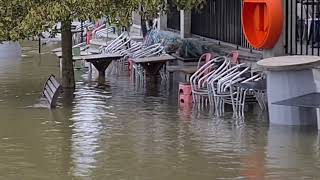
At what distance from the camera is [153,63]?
19203 millimetres

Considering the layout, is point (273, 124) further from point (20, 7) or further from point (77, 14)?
point (20, 7)

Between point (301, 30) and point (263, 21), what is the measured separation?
26.1 inches

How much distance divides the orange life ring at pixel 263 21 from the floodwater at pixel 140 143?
1.32 m

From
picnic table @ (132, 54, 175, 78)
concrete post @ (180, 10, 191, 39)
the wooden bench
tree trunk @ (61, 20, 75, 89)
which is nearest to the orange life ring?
the wooden bench

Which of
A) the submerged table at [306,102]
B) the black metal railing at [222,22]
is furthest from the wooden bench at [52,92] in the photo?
the submerged table at [306,102]

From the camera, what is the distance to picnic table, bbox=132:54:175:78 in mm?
18906

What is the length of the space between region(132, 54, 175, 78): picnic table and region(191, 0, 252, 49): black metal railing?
49.8 inches

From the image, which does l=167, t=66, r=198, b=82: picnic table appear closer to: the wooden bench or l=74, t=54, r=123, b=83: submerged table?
l=74, t=54, r=123, b=83: submerged table

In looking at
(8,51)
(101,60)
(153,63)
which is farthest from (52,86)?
(8,51)

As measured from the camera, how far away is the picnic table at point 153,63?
62.0ft

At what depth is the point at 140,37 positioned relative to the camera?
2614cm

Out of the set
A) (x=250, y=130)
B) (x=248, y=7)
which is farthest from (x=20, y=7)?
(x=250, y=130)

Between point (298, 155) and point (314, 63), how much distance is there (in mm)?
2007

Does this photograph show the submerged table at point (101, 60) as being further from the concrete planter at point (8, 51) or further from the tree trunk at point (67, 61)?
the concrete planter at point (8, 51)
